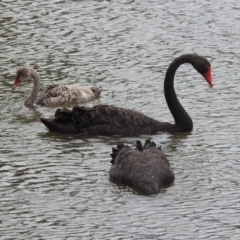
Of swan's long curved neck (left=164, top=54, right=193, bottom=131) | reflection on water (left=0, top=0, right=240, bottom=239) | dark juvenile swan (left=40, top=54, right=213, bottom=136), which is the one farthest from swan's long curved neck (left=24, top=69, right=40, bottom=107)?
swan's long curved neck (left=164, top=54, right=193, bottom=131)

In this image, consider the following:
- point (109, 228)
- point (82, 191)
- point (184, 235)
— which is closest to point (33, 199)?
point (82, 191)

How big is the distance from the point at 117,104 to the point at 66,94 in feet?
2.13

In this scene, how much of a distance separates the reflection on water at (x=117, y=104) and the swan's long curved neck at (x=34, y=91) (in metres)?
0.15

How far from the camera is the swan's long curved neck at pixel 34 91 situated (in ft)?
37.9

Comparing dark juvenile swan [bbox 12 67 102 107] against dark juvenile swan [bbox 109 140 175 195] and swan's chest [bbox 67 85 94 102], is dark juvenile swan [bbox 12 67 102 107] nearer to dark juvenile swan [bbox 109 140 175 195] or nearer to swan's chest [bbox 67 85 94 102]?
swan's chest [bbox 67 85 94 102]

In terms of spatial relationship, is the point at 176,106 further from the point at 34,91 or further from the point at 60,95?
the point at 34,91

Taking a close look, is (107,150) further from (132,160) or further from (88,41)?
(88,41)

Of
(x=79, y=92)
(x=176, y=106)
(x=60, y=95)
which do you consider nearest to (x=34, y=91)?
(x=60, y=95)

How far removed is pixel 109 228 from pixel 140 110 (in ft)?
12.6

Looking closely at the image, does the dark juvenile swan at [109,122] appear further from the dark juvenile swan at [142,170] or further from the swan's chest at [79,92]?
the dark juvenile swan at [142,170]

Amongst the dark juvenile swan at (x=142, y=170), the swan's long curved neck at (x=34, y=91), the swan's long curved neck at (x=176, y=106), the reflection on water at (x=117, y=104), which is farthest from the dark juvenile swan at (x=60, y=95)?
the dark juvenile swan at (x=142, y=170)

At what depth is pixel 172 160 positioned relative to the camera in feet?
30.5

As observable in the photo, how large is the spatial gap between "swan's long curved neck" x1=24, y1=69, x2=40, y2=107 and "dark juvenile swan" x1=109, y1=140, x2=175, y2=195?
2.95 m

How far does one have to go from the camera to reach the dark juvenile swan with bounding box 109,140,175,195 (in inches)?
324
